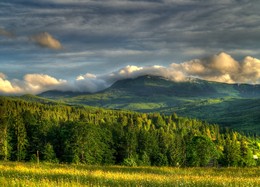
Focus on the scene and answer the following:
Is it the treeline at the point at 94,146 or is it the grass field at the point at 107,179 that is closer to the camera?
the grass field at the point at 107,179

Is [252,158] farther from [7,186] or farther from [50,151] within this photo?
[7,186]

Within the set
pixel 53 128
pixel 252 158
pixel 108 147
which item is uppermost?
pixel 53 128

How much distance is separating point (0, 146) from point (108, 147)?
142 feet

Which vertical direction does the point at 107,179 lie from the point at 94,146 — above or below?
above

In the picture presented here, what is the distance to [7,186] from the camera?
15.6 meters

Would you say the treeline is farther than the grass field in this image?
Yes

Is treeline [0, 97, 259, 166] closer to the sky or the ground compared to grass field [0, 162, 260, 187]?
closer to the ground

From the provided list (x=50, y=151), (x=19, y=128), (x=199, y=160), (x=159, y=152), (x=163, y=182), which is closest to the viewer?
(x=163, y=182)

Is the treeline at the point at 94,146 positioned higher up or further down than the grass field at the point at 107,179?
further down

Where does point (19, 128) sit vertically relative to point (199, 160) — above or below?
above

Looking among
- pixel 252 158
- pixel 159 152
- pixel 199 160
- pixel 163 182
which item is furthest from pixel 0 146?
pixel 252 158

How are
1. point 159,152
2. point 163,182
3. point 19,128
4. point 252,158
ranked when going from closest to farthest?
point 163,182
point 19,128
point 159,152
point 252,158

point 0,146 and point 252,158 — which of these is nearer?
point 0,146

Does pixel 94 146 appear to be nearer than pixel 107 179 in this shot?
No
